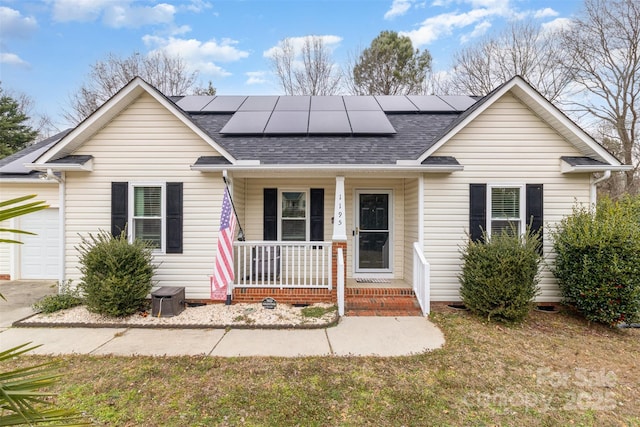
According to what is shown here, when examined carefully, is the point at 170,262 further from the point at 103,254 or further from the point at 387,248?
the point at 387,248

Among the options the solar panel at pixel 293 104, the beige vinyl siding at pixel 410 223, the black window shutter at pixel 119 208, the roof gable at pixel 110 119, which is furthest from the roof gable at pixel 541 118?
the black window shutter at pixel 119 208

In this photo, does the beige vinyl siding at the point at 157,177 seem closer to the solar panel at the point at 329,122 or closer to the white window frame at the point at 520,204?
the solar panel at the point at 329,122

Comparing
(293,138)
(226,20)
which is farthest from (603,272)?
(226,20)

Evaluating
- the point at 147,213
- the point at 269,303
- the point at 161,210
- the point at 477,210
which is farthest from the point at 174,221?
the point at 477,210

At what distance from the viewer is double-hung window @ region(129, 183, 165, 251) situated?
21.0ft

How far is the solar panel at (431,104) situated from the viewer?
8.95m

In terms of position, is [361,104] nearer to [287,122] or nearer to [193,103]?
[287,122]

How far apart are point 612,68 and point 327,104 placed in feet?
48.7

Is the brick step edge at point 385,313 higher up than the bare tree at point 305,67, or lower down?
lower down

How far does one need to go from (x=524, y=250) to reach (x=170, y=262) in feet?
22.3

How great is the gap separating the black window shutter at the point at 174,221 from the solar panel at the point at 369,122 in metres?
4.35

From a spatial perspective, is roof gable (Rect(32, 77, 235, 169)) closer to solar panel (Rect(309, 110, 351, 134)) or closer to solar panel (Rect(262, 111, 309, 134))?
solar panel (Rect(262, 111, 309, 134))

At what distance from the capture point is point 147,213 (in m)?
6.44

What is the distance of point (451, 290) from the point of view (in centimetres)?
643
